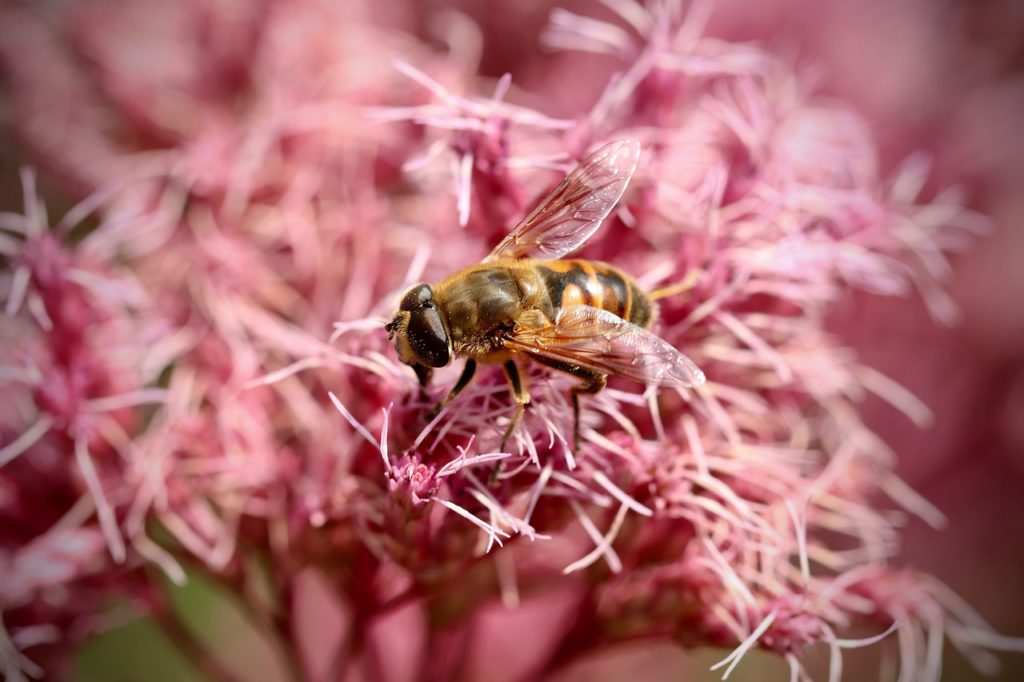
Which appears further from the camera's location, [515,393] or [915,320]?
[915,320]

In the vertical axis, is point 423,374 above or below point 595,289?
below

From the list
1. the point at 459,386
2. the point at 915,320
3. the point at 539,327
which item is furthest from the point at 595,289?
the point at 915,320

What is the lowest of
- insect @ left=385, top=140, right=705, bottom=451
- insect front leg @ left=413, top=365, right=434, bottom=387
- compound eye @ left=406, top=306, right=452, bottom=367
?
insect front leg @ left=413, top=365, right=434, bottom=387

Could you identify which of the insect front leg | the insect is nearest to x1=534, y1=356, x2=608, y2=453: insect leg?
the insect

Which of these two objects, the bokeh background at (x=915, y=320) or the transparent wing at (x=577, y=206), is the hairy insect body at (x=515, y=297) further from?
the bokeh background at (x=915, y=320)

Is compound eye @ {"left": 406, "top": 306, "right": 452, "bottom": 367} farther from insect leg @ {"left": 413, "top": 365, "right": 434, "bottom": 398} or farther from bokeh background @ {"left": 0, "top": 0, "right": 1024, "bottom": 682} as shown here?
bokeh background @ {"left": 0, "top": 0, "right": 1024, "bottom": 682}

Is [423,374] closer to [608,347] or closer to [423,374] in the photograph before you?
[423,374]

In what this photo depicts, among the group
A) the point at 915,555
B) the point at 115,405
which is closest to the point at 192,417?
the point at 115,405
